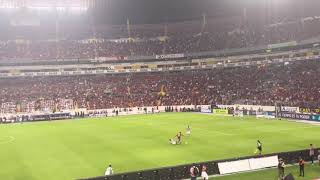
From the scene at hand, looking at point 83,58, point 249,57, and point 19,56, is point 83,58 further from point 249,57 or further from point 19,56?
point 249,57

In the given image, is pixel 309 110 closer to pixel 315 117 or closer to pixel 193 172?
pixel 315 117

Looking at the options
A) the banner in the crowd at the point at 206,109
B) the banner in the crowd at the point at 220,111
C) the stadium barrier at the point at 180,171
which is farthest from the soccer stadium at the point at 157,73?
the stadium barrier at the point at 180,171

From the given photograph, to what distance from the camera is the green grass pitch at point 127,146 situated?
3209cm

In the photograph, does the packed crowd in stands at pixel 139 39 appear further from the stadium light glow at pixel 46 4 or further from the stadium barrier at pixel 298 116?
the stadium barrier at pixel 298 116

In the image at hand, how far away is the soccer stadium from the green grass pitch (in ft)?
0.82

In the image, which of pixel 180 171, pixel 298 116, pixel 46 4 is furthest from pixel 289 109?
pixel 46 4

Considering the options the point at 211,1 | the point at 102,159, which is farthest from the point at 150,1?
the point at 102,159

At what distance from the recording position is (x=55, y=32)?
114m

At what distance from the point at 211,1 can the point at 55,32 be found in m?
42.5

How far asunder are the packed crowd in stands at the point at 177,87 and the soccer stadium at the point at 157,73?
0.29 metres

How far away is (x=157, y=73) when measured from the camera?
370 ft

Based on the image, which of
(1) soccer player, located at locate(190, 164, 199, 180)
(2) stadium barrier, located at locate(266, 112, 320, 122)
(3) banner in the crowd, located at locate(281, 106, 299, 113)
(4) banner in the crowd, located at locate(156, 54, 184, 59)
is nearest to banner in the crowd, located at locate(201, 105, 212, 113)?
(2) stadium barrier, located at locate(266, 112, 320, 122)

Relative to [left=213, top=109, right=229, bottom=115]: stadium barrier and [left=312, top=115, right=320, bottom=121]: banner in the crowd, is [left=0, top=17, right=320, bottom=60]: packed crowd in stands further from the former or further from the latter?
[left=312, top=115, right=320, bottom=121]: banner in the crowd

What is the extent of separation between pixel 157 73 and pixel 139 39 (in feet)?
39.1
